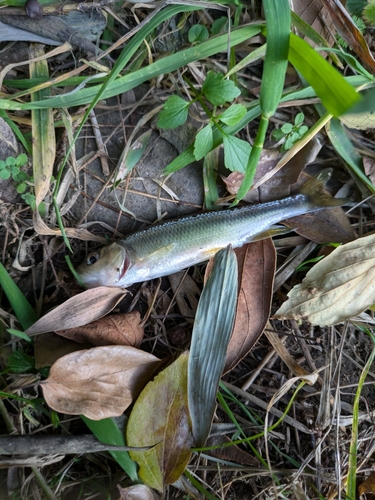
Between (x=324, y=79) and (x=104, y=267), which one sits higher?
(x=324, y=79)

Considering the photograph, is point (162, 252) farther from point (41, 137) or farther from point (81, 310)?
point (41, 137)

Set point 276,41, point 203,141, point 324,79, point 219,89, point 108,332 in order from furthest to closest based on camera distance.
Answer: point 108,332 → point 203,141 → point 219,89 → point 276,41 → point 324,79

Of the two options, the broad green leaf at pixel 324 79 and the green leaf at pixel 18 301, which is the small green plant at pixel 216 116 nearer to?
the broad green leaf at pixel 324 79

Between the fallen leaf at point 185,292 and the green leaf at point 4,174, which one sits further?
the fallen leaf at point 185,292

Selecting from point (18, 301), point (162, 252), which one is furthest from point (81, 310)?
point (162, 252)

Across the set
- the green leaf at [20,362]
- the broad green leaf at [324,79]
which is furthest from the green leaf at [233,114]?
the green leaf at [20,362]

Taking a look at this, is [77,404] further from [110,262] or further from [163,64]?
[163,64]

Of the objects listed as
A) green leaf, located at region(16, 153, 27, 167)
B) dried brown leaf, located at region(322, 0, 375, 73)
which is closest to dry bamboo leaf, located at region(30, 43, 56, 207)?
green leaf, located at region(16, 153, 27, 167)
